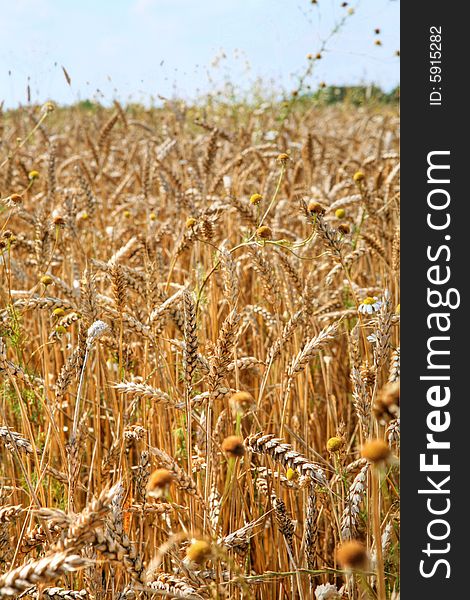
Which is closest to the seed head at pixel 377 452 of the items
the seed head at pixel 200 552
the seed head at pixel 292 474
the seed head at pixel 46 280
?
the seed head at pixel 200 552

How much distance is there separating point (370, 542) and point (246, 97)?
15.1 ft

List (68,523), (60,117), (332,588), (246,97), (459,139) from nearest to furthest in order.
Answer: (68,523) → (332,588) → (459,139) → (246,97) → (60,117)

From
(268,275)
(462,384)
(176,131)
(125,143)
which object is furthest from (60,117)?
(462,384)

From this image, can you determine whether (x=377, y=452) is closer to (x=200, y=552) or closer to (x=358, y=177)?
(x=200, y=552)

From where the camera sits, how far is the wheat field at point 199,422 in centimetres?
88

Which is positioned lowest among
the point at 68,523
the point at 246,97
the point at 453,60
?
the point at 68,523

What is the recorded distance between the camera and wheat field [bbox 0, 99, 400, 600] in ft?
2.90

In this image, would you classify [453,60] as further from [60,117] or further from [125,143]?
[60,117]

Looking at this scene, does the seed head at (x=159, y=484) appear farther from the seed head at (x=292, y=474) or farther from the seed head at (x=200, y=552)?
the seed head at (x=292, y=474)

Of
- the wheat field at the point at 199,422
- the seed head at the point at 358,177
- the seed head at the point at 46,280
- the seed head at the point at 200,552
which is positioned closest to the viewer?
the seed head at the point at 200,552

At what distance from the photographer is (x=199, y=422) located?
1270mm

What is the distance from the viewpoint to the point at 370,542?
1131 mm

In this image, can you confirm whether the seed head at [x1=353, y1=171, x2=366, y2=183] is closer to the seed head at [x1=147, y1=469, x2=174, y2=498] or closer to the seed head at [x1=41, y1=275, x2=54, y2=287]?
the seed head at [x1=41, y1=275, x2=54, y2=287]

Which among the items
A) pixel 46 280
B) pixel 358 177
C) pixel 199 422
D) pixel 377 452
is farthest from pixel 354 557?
pixel 358 177
